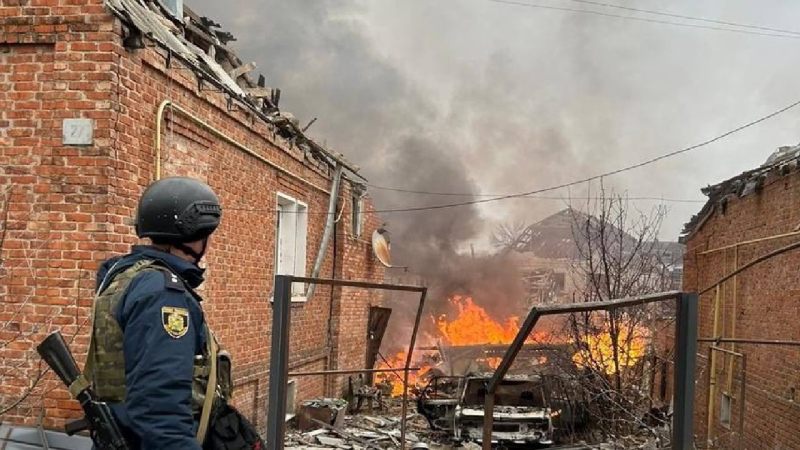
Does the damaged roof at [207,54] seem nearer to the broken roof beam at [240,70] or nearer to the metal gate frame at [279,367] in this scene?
the broken roof beam at [240,70]

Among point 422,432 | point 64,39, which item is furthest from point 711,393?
point 64,39

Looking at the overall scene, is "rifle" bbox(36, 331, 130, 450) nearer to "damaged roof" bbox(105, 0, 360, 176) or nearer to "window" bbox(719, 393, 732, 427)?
"damaged roof" bbox(105, 0, 360, 176)

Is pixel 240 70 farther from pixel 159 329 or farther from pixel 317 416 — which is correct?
pixel 159 329

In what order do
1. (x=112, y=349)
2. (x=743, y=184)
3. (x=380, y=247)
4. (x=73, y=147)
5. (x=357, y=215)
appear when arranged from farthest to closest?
(x=380, y=247) → (x=357, y=215) → (x=743, y=184) → (x=73, y=147) → (x=112, y=349)

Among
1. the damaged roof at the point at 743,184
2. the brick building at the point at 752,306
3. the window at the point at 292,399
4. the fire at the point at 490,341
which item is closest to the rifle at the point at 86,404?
the fire at the point at 490,341

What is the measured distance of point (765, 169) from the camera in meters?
9.53

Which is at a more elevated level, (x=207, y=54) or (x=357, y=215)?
(x=207, y=54)

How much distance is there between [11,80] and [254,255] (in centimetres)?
396

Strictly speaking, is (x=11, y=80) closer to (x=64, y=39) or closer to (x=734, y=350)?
(x=64, y=39)

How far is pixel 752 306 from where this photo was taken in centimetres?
995

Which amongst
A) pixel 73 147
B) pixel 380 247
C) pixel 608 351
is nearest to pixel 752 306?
pixel 608 351

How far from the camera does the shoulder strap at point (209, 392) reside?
7.64ft

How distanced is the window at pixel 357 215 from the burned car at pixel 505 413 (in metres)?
3.73

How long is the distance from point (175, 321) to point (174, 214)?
0.49m
